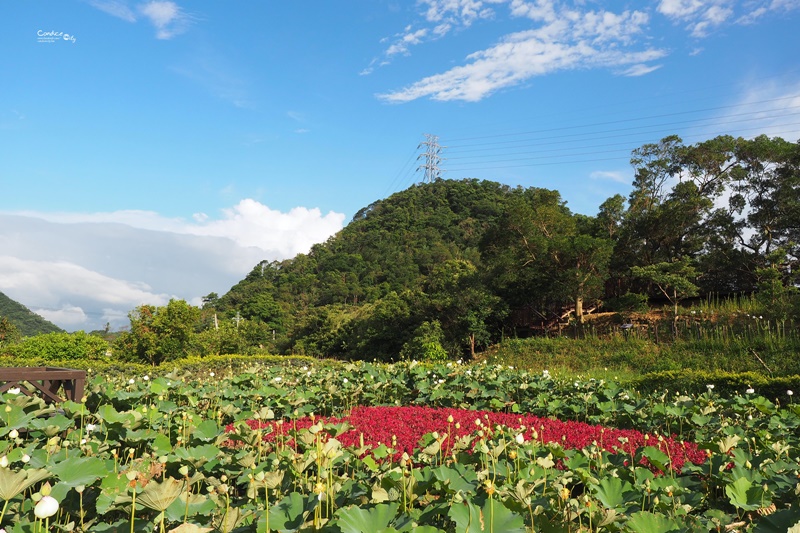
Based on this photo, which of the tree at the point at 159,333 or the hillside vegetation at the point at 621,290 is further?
the tree at the point at 159,333

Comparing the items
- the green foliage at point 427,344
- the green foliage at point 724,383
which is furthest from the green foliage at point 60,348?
the green foliage at point 724,383

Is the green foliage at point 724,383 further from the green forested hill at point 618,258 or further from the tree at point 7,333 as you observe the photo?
the tree at point 7,333

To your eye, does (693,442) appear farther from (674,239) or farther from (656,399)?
(674,239)

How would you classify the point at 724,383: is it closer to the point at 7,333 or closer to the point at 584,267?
the point at 584,267

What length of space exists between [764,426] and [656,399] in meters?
2.08

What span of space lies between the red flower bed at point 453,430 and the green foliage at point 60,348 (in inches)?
528

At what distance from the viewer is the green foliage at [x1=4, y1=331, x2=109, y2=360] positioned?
53.1ft

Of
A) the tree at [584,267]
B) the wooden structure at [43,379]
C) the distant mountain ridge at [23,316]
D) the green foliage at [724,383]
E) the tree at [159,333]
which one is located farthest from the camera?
the distant mountain ridge at [23,316]

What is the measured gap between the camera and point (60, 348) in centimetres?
1631

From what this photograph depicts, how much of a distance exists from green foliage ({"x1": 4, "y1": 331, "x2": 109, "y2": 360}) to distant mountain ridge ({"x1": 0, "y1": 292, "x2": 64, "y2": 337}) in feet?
115

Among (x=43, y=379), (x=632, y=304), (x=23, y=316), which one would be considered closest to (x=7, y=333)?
(x=43, y=379)

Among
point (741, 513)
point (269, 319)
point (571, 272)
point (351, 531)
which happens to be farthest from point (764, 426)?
point (269, 319)

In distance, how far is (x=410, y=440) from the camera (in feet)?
15.8

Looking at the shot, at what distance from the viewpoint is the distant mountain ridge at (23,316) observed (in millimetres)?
46969
